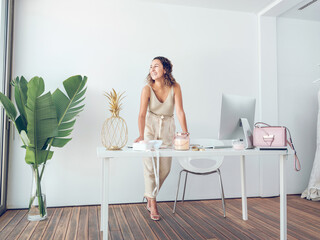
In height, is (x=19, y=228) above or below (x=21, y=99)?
below

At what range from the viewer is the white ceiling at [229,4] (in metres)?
3.58

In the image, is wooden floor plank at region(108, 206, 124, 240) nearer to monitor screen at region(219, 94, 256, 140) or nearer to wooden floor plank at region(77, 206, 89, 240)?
wooden floor plank at region(77, 206, 89, 240)

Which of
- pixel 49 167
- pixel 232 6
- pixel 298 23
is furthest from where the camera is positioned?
pixel 298 23

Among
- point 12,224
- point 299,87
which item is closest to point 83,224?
point 12,224

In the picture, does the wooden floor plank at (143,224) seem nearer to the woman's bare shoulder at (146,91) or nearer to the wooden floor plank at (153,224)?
the wooden floor plank at (153,224)

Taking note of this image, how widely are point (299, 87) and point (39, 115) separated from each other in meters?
3.52

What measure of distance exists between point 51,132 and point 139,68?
141 centimetres

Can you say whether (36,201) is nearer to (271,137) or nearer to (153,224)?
(153,224)

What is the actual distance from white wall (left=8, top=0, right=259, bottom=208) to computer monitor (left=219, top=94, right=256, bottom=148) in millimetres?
1398

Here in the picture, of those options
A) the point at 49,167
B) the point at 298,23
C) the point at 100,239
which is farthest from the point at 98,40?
the point at 298,23

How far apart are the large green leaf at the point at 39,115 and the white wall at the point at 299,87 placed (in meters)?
3.05

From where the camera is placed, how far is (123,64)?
350 centimetres

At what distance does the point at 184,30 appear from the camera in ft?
12.1

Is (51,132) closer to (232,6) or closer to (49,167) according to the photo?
(49,167)
